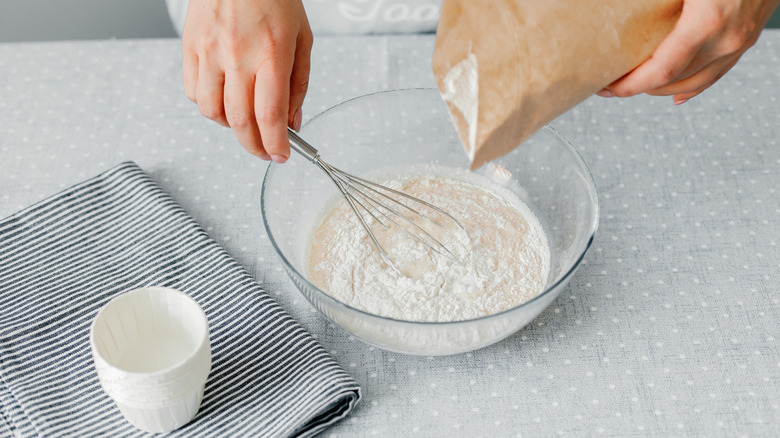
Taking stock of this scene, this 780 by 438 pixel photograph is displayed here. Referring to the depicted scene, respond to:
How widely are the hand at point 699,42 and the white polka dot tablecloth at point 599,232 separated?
0.95ft

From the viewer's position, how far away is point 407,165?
42.7 inches

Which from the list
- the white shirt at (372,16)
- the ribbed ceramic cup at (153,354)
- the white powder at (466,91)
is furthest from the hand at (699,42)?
the white shirt at (372,16)

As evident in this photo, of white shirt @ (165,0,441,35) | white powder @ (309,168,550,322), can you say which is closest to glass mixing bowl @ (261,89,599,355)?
white powder @ (309,168,550,322)

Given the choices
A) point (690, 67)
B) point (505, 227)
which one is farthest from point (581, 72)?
point (505, 227)

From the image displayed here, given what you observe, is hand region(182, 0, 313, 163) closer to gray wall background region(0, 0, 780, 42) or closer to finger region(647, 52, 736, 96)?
finger region(647, 52, 736, 96)

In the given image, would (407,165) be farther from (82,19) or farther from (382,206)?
(82,19)

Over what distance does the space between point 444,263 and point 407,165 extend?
0.79ft

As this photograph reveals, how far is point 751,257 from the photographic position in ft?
3.13

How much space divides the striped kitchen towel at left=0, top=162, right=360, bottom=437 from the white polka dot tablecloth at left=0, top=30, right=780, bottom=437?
5 cm

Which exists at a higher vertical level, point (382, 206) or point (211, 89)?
point (211, 89)

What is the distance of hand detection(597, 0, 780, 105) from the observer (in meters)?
0.69

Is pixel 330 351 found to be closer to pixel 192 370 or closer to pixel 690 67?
pixel 192 370

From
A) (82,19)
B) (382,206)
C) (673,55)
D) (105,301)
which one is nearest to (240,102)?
(382,206)

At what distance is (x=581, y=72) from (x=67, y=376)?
0.66m
